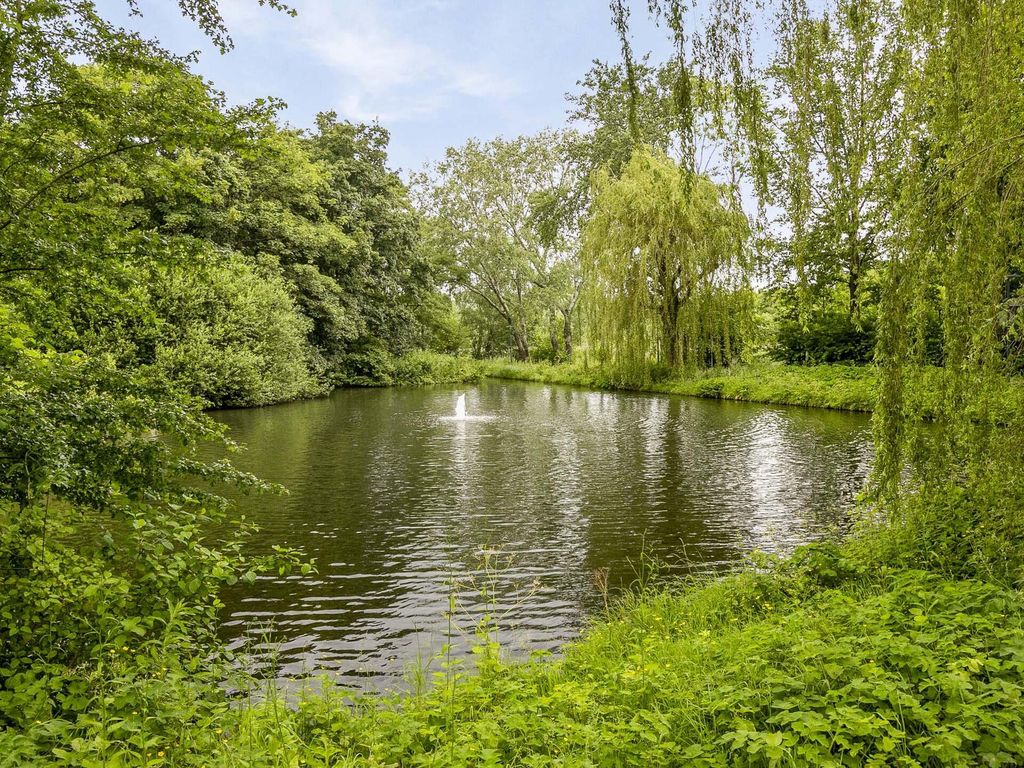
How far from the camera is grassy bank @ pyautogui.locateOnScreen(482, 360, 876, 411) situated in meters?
17.0

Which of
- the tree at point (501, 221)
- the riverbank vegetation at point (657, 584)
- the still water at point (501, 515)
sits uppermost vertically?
the tree at point (501, 221)

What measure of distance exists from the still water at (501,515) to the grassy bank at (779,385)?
4.20 feet

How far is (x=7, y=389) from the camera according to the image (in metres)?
3.71

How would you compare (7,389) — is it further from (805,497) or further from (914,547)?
(805,497)

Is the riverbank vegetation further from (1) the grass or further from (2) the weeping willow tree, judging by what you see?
(2) the weeping willow tree

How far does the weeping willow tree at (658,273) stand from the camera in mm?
20109

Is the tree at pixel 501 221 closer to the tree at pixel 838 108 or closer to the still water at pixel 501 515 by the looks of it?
the still water at pixel 501 515

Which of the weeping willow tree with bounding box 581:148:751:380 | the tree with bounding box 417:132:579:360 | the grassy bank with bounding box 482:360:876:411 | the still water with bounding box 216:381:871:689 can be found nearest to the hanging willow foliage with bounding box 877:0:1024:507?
the still water with bounding box 216:381:871:689

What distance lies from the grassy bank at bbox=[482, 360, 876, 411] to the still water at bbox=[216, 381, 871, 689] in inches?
50.4

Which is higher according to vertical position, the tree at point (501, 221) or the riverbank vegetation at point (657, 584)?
the tree at point (501, 221)

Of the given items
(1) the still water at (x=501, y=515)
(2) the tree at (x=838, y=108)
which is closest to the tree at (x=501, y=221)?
(1) the still water at (x=501, y=515)

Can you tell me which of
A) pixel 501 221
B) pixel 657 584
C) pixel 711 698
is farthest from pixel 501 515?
pixel 501 221

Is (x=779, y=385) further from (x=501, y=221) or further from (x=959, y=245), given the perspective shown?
(x=501, y=221)

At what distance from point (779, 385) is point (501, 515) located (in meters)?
14.3
